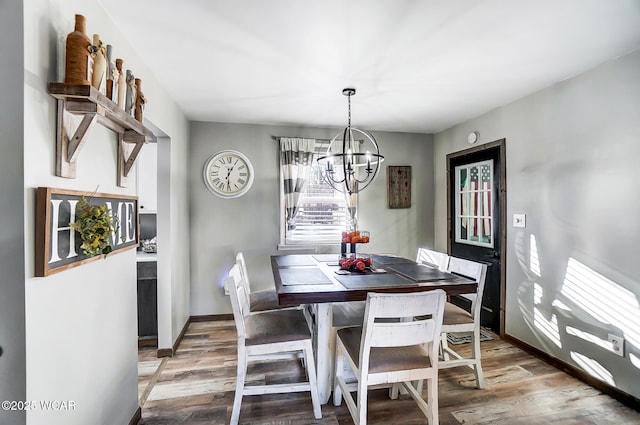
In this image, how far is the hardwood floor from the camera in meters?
1.94

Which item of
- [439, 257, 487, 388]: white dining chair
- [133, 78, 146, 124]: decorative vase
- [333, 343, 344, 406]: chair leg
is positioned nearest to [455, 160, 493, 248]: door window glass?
[439, 257, 487, 388]: white dining chair

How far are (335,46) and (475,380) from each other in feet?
8.79

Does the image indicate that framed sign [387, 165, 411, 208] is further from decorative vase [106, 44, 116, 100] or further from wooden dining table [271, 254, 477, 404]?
decorative vase [106, 44, 116, 100]

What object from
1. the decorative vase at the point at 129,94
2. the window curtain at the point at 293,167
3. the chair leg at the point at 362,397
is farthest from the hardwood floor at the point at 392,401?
the decorative vase at the point at 129,94

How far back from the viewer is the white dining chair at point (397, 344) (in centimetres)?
155

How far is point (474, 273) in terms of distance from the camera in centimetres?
232

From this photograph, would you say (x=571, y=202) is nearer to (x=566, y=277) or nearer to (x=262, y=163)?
(x=566, y=277)

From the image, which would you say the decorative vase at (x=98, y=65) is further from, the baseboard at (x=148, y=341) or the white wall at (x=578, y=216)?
the white wall at (x=578, y=216)

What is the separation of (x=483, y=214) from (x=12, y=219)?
12.4 feet

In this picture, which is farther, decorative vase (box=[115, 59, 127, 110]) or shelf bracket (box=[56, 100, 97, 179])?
decorative vase (box=[115, 59, 127, 110])

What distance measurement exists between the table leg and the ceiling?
1.75 meters

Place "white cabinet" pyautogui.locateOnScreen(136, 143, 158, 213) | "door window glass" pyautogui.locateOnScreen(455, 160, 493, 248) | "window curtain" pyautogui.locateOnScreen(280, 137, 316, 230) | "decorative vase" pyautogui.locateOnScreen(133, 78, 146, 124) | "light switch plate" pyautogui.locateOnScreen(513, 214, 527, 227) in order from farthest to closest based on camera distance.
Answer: "window curtain" pyautogui.locateOnScreen(280, 137, 316, 230) < "door window glass" pyautogui.locateOnScreen(455, 160, 493, 248) < "white cabinet" pyautogui.locateOnScreen(136, 143, 158, 213) < "light switch plate" pyautogui.locateOnScreen(513, 214, 527, 227) < "decorative vase" pyautogui.locateOnScreen(133, 78, 146, 124)

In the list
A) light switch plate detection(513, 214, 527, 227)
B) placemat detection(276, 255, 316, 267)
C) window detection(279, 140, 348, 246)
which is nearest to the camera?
placemat detection(276, 255, 316, 267)

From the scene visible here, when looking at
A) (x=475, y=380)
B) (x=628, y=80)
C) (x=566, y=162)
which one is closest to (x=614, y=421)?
(x=475, y=380)
